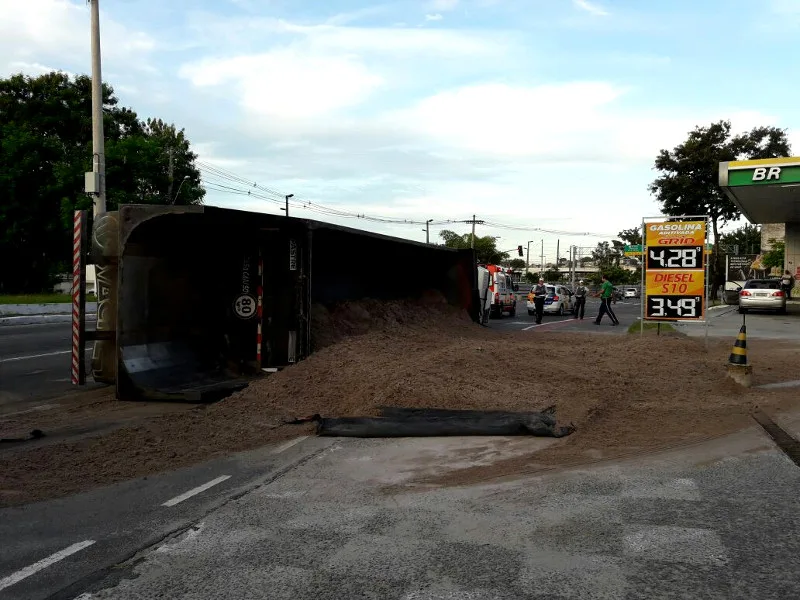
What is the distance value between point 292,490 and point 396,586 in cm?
188

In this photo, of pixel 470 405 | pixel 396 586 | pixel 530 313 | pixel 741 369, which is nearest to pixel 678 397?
pixel 741 369

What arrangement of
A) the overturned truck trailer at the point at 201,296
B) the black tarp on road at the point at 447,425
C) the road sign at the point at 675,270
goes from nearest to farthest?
the black tarp on road at the point at 447,425 → the overturned truck trailer at the point at 201,296 → the road sign at the point at 675,270

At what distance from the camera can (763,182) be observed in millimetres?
24406

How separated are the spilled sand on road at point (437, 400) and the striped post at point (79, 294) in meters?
0.81

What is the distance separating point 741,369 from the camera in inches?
396

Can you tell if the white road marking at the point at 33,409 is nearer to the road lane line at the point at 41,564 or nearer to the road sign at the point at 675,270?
the road lane line at the point at 41,564

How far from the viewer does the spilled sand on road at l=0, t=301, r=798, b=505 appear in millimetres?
6094

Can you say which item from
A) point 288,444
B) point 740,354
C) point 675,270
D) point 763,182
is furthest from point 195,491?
point 763,182

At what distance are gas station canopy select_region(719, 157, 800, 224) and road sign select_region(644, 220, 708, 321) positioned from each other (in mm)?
11818

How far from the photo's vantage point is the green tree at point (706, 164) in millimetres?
40969

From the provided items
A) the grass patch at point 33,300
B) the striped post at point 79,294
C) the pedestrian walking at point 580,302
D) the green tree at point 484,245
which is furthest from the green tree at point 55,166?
the green tree at point 484,245

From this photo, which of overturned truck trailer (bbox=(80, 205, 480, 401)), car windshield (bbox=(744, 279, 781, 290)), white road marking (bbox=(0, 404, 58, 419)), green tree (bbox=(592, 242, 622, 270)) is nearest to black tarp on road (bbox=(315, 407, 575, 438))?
overturned truck trailer (bbox=(80, 205, 480, 401))

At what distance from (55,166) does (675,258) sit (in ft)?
115

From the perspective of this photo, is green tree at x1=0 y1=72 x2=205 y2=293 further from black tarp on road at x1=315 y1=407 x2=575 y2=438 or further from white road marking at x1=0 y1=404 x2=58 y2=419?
black tarp on road at x1=315 y1=407 x2=575 y2=438
